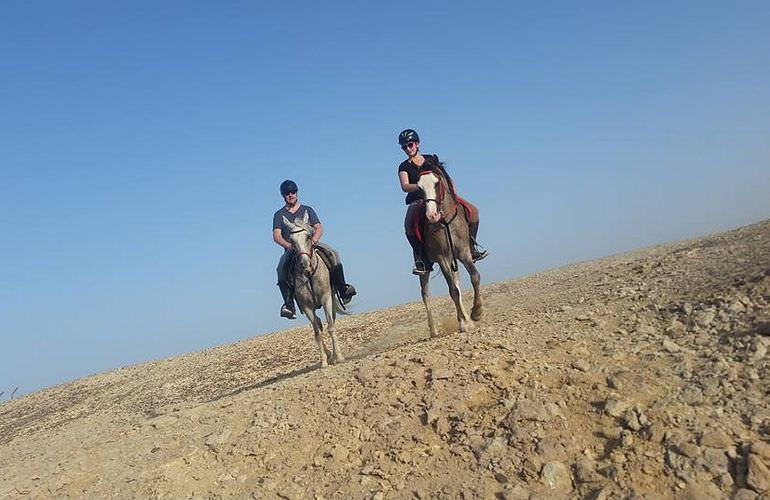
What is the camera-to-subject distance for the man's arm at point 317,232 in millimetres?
9930

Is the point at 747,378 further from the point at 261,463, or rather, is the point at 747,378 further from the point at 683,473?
the point at 261,463

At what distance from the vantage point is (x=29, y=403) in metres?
19.6

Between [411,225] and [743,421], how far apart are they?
227 inches

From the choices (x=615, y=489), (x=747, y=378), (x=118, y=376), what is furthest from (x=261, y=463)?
(x=118, y=376)

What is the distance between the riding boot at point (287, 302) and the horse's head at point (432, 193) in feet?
10.6

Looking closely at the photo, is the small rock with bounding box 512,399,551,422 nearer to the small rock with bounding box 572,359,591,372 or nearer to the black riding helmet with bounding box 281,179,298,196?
the small rock with bounding box 572,359,591,372

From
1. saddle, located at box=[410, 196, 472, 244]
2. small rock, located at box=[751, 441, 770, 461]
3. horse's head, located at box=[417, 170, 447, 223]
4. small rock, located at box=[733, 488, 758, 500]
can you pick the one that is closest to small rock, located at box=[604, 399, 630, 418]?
small rock, located at box=[751, 441, 770, 461]

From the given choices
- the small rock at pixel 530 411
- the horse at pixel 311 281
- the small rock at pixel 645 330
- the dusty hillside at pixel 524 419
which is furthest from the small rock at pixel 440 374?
the horse at pixel 311 281

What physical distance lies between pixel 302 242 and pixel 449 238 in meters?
2.53

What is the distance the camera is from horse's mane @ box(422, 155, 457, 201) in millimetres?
9164

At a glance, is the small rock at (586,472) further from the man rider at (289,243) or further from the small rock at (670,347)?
the man rider at (289,243)

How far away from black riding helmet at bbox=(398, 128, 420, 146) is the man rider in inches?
84.4

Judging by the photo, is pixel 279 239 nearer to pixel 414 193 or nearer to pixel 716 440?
pixel 414 193

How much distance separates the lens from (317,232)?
10.1 m
